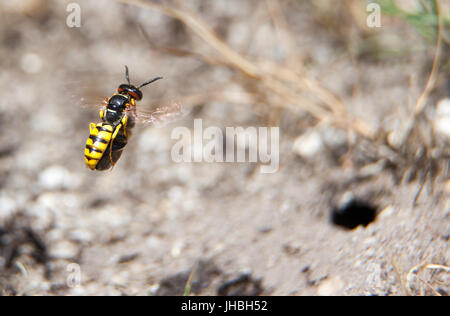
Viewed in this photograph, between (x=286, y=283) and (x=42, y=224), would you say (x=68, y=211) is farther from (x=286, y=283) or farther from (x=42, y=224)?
(x=286, y=283)

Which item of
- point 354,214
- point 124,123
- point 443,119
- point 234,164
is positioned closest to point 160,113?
point 124,123

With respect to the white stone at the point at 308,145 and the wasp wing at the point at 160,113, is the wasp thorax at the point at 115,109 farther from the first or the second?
the white stone at the point at 308,145

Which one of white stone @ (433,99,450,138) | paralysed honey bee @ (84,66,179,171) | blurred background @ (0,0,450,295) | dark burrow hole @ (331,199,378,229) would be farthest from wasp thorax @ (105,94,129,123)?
white stone @ (433,99,450,138)

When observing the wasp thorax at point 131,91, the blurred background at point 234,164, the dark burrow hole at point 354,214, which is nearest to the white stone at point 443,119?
the blurred background at point 234,164

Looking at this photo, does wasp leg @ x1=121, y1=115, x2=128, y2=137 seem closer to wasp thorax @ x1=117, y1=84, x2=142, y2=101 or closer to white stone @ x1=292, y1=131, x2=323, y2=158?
wasp thorax @ x1=117, y1=84, x2=142, y2=101

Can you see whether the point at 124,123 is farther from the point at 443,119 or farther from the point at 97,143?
the point at 443,119

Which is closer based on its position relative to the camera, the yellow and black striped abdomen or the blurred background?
the yellow and black striped abdomen

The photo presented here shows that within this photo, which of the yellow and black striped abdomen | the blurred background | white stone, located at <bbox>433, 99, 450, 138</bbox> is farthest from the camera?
white stone, located at <bbox>433, 99, 450, 138</bbox>
